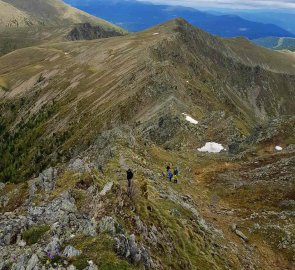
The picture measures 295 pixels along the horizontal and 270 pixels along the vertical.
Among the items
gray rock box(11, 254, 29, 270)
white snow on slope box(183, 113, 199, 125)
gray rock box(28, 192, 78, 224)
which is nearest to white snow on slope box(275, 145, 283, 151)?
white snow on slope box(183, 113, 199, 125)

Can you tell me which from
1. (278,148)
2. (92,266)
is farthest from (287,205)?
(92,266)

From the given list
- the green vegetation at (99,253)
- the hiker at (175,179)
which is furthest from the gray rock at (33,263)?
the hiker at (175,179)

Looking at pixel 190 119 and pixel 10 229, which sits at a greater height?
pixel 10 229

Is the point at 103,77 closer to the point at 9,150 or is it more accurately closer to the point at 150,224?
the point at 9,150

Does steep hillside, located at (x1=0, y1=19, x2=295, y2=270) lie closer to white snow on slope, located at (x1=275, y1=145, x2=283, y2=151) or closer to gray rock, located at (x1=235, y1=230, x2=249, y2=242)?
white snow on slope, located at (x1=275, y1=145, x2=283, y2=151)

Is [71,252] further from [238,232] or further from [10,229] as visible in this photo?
[238,232]
